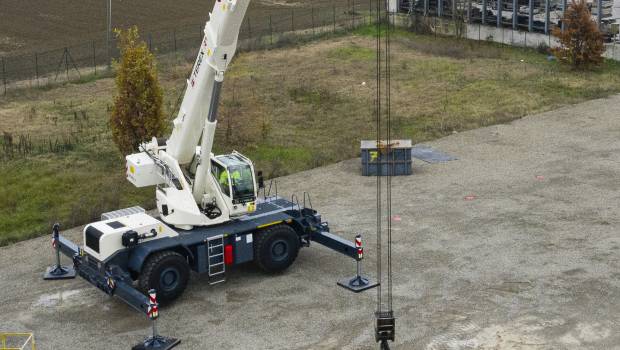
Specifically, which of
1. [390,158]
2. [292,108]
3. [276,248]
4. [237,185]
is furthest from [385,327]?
[292,108]

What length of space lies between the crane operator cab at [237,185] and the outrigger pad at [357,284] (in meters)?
2.78

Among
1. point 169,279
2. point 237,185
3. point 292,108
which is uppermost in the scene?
point 237,185

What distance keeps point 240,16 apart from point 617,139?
19395 millimetres

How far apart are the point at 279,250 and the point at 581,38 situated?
28.6m

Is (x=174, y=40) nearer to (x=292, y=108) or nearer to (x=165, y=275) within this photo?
(x=292, y=108)

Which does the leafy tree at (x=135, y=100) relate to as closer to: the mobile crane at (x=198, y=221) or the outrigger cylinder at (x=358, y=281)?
the mobile crane at (x=198, y=221)

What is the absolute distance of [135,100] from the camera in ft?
105

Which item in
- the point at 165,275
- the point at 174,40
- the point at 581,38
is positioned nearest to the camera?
the point at 165,275

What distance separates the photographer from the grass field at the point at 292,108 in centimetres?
3166

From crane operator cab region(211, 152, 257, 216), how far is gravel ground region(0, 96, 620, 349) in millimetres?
1784

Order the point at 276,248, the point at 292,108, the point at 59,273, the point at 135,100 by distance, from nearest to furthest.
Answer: the point at 276,248, the point at 59,273, the point at 135,100, the point at 292,108

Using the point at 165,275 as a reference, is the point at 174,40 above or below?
above

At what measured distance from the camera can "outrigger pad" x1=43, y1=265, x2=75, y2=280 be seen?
79.2 ft

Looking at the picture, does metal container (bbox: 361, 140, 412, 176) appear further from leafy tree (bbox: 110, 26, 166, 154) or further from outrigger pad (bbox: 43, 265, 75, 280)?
outrigger pad (bbox: 43, 265, 75, 280)
